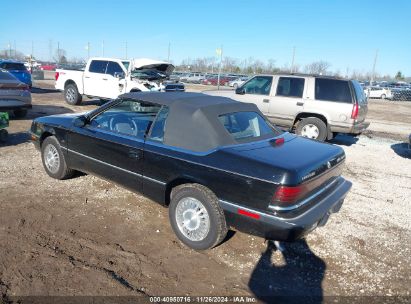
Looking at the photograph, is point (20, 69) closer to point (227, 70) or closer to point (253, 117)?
point (253, 117)

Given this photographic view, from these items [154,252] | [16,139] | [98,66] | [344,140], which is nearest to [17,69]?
[98,66]

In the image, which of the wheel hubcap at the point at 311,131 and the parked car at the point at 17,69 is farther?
the parked car at the point at 17,69

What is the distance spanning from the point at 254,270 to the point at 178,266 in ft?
2.48

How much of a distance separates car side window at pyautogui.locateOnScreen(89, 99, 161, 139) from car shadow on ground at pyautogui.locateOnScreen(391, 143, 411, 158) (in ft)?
24.1

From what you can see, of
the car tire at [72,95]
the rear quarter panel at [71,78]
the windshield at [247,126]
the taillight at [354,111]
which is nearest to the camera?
the windshield at [247,126]

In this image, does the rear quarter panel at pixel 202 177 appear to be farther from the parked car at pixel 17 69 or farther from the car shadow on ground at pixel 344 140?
the parked car at pixel 17 69

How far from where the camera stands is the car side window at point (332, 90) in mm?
8477

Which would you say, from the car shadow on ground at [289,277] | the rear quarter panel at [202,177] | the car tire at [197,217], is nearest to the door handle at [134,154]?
the rear quarter panel at [202,177]

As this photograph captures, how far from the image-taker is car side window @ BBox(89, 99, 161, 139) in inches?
164

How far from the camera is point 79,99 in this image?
14.1 metres

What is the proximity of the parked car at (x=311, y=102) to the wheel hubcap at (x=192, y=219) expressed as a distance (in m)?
6.03

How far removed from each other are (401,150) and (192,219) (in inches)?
318

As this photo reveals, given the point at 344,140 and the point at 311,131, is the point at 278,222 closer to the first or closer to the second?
the point at 311,131

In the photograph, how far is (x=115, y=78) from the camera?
12.7 m
